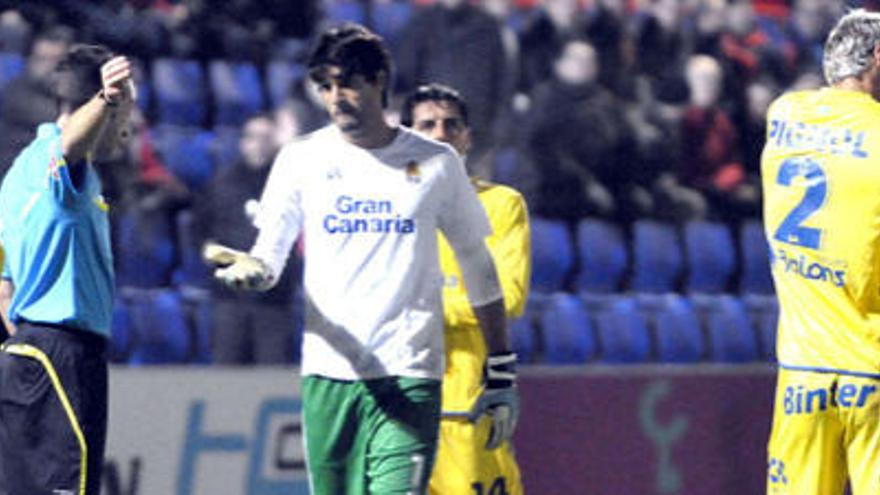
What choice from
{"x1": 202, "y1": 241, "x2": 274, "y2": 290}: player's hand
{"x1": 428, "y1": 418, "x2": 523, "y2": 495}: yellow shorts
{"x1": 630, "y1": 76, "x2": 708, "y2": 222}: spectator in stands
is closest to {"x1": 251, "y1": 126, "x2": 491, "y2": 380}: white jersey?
{"x1": 202, "y1": 241, "x2": 274, "y2": 290}: player's hand

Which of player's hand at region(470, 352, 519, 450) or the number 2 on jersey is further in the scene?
player's hand at region(470, 352, 519, 450)

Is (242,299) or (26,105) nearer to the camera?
(26,105)

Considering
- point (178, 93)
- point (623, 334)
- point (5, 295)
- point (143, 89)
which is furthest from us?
point (623, 334)

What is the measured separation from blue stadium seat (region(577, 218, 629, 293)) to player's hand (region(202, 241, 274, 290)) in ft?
20.2

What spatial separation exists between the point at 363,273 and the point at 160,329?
4.05 m

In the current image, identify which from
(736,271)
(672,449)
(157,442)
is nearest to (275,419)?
(157,442)

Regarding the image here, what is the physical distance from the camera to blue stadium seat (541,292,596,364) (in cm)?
1189

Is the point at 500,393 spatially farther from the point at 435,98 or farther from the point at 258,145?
the point at 258,145

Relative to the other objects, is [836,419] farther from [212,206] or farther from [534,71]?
[534,71]

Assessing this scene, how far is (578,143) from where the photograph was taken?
1244 cm

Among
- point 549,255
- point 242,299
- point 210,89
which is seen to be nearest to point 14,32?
point 210,89

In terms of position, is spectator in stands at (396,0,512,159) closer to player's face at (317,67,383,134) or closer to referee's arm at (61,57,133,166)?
player's face at (317,67,383,134)

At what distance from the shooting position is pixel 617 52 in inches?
522

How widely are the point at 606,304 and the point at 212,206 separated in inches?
103
